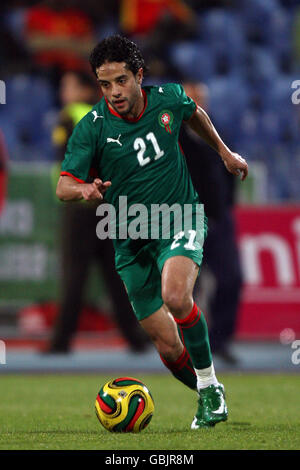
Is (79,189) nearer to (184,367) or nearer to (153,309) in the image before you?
(153,309)

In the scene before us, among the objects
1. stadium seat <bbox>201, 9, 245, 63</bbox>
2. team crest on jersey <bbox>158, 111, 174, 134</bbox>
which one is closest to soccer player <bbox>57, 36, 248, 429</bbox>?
team crest on jersey <bbox>158, 111, 174, 134</bbox>

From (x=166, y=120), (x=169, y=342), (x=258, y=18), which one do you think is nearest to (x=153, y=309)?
(x=169, y=342)

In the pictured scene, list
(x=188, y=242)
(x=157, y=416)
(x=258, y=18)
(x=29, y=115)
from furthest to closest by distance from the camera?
(x=258, y=18), (x=29, y=115), (x=157, y=416), (x=188, y=242)

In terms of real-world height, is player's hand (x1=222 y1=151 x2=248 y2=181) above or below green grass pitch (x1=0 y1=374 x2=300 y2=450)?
above

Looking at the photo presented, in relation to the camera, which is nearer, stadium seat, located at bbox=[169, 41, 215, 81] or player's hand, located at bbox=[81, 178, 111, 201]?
player's hand, located at bbox=[81, 178, 111, 201]

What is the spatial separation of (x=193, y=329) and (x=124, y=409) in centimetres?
53

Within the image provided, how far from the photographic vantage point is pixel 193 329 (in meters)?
4.82

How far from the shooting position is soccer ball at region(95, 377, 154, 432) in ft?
15.4

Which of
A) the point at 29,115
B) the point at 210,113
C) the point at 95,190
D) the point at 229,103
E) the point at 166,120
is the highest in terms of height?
the point at 229,103

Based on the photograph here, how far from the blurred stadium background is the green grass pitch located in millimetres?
1103

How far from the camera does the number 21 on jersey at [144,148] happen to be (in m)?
4.94

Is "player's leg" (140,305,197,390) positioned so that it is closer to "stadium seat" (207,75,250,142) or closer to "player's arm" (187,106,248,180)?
"player's arm" (187,106,248,180)

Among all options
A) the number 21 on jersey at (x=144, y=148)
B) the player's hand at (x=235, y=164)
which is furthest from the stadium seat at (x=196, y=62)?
the number 21 on jersey at (x=144, y=148)
